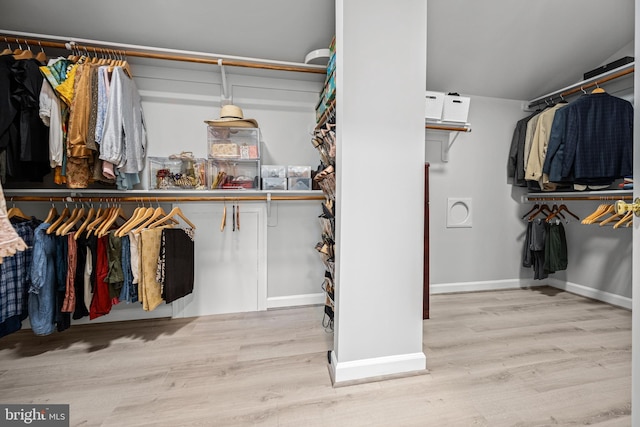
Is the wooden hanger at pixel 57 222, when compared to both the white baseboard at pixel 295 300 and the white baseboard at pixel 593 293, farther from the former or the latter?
the white baseboard at pixel 593 293

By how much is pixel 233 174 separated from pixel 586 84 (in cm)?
330

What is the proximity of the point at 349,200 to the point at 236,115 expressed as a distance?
123 cm

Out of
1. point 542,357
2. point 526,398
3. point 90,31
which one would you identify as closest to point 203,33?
point 90,31

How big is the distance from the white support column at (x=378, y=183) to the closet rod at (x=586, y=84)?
6.80ft

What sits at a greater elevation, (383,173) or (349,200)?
(383,173)

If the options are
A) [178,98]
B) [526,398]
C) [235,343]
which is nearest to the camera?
[526,398]

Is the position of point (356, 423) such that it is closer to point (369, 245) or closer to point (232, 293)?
point (369, 245)

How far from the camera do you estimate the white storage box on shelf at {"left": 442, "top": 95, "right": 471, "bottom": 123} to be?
238cm

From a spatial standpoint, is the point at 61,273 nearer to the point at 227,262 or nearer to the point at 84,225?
the point at 84,225

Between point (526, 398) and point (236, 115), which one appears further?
point (236, 115)

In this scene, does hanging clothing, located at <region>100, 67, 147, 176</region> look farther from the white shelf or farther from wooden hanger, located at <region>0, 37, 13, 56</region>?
the white shelf

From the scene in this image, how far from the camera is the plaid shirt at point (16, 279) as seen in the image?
1542 mm

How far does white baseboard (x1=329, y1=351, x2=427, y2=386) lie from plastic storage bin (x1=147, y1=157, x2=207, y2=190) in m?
1.64

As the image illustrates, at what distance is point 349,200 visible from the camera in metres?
1.35
